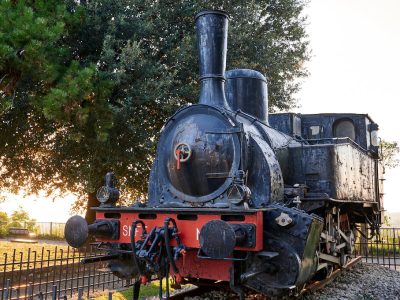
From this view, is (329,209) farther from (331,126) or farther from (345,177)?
(331,126)

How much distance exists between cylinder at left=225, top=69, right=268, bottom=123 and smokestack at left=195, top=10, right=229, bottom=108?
1.06 meters

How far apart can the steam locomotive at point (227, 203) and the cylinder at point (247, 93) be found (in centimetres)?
2

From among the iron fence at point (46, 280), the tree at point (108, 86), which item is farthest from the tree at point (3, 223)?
the iron fence at point (46, 280)

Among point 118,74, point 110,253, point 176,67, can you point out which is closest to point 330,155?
point 110,253

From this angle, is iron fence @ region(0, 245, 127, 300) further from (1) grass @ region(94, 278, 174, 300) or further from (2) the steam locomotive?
(2) the steam locomotive

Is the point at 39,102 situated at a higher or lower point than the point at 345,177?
higher

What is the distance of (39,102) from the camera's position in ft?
34.6

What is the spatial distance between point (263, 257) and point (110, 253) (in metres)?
2.18

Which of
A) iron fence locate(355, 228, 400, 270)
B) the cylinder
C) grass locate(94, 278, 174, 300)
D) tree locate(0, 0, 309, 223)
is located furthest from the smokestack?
iron fence locate(355, 228, 400, 270)

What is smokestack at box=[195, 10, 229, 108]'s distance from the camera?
223 inches

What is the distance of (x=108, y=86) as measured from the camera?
11.4 meters

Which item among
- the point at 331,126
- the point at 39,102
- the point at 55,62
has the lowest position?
the point at 331,126

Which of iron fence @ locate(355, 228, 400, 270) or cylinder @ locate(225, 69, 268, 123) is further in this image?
iron fence @ locate(355, 228, 400, 270)

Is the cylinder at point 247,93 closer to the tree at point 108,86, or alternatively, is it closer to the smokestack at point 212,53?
the smokestack at point 212,53
